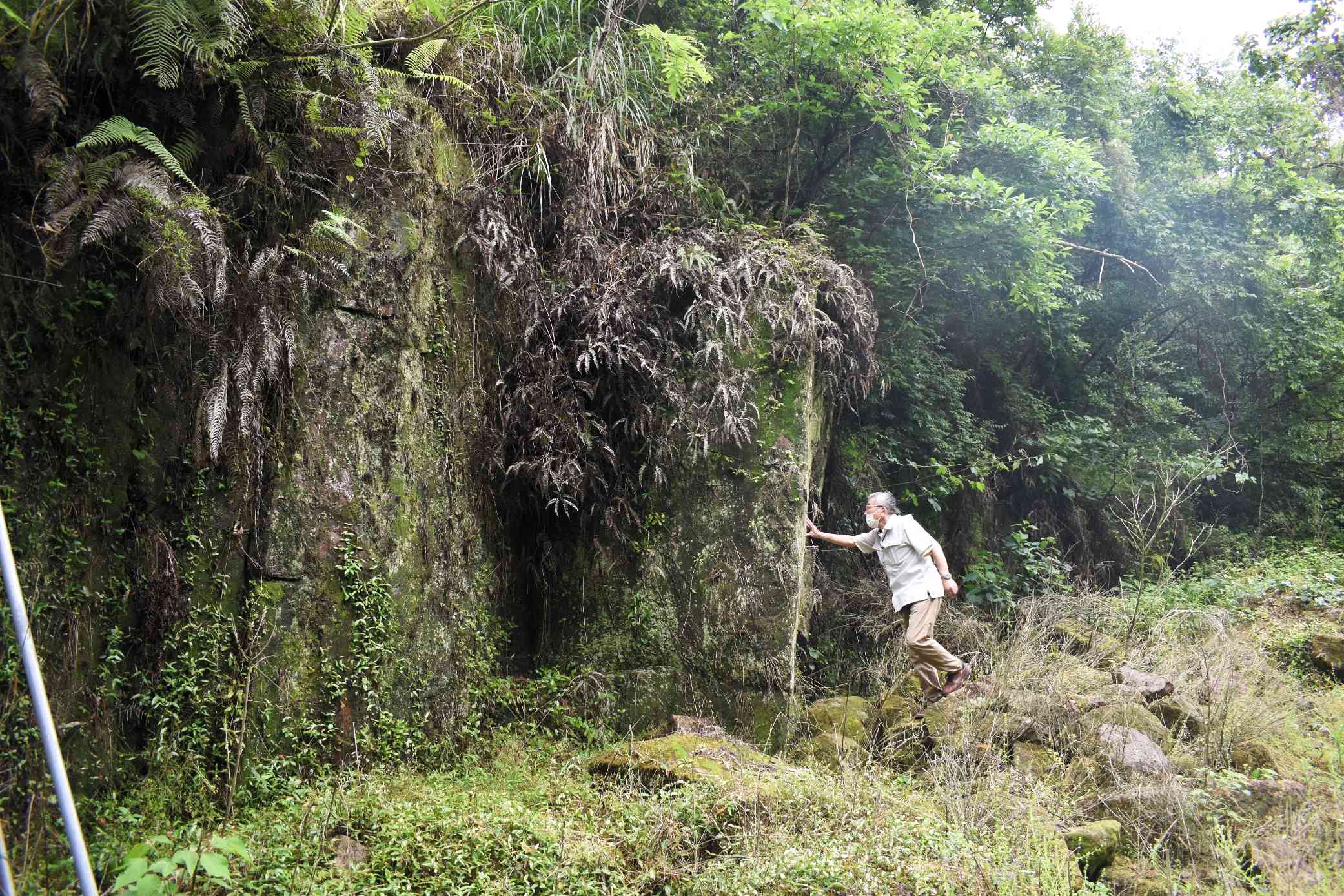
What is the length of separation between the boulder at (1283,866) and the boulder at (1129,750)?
2.74ft

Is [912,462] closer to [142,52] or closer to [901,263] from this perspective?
[901,263]

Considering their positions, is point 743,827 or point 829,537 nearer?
point 743,827

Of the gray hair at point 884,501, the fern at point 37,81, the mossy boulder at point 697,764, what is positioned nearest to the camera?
the fern at point 37,81

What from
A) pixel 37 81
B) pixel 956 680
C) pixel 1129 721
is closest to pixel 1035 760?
pixel 1129 721

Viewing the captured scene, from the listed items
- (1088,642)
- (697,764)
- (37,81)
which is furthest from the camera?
(1088,642)

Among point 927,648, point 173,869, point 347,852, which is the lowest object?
point 347,852

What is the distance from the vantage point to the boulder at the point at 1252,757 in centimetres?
583

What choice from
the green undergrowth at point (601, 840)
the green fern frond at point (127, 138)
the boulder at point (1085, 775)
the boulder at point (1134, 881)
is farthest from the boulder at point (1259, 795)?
the green fern frond at point (127, 138)

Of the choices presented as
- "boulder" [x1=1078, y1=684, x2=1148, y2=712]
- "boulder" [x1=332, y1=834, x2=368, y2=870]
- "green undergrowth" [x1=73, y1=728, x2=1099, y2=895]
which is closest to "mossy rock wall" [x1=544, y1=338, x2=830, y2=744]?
"green undergrowth" [x1=73, y1=728, x2=1099, y2=895]

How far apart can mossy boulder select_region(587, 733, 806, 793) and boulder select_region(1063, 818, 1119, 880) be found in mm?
1556

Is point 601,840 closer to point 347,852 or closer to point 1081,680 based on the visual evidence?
point 347,852

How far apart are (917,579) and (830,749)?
1.83m

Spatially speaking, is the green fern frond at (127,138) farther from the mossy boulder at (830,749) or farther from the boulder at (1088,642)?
the boulder at (1088,642)

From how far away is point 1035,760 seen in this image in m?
5.91
